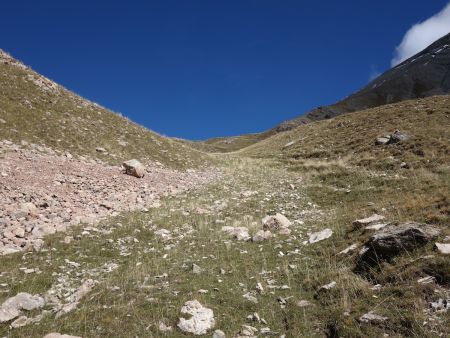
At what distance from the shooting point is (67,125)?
25.9m

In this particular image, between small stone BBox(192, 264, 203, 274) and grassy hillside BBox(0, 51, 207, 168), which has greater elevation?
grassy hillside BBox(0, 51, 207, 168)

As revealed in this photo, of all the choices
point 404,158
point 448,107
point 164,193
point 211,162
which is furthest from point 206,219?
point 448,107

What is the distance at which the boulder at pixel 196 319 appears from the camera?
7535 mm

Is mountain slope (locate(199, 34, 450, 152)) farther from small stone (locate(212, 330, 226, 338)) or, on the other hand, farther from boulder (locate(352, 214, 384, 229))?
small stone (locate(212, 330, 226, 338))

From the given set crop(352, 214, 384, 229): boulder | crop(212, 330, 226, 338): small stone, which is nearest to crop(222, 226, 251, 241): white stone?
crop(352, 214, 384, 229): boulder

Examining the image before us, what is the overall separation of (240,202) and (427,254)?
36.8ft

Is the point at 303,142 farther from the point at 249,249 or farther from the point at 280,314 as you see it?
the point at 280,314

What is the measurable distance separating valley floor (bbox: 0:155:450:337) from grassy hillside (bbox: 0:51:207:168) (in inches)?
393

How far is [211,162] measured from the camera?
116 feet

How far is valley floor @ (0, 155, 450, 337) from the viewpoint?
7.48 m

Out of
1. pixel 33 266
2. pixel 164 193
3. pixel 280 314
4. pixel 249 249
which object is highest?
pixel 164 193

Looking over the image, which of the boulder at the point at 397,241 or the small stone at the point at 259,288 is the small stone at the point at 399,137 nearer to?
the boulder at the point at 397,241

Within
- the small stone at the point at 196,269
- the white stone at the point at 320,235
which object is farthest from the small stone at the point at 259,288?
the white stone at the point at 320,235

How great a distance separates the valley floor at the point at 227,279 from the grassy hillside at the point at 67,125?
997 cm
